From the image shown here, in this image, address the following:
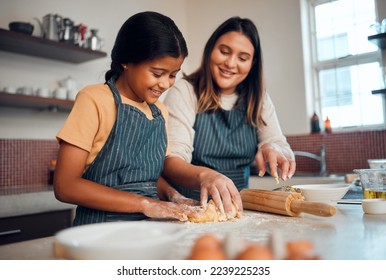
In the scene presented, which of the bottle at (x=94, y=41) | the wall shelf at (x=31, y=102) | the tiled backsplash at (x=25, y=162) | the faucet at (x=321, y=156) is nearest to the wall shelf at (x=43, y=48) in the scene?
the bottle at (x=94, y=41)

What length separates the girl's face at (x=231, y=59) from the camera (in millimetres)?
972

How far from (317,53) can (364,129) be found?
51cm

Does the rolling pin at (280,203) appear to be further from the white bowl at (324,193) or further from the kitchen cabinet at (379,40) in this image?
the kitchen cabinet at (379,40)

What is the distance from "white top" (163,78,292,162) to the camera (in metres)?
0.89

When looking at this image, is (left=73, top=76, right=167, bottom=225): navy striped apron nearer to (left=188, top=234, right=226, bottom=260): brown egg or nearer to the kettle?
(left=188, top=234, right=226, bottom=260): brown egg

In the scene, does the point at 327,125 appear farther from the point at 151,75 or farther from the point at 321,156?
the point at 151,75

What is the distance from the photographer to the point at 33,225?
4.01 ft

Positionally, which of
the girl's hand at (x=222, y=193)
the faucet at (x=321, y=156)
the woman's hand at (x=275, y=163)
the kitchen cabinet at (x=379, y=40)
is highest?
the kitchen cabinet at (x=379, y=40)

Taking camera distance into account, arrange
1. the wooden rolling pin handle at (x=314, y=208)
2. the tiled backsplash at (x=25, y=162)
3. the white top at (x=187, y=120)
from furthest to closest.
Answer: the tiled backsplash at (x=25, y=162) < the white top at (x=187, y=120) < the wooden rolling pin handle at (x=314, y=208)

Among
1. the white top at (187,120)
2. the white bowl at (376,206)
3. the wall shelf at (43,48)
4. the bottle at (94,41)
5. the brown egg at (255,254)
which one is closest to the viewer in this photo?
the brown egg at (255,254)

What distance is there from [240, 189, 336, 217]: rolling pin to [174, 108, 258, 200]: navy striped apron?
27cm

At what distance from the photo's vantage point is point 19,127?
1.57 m

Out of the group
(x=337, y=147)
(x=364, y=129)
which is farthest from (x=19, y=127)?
(x=364, y=129)
